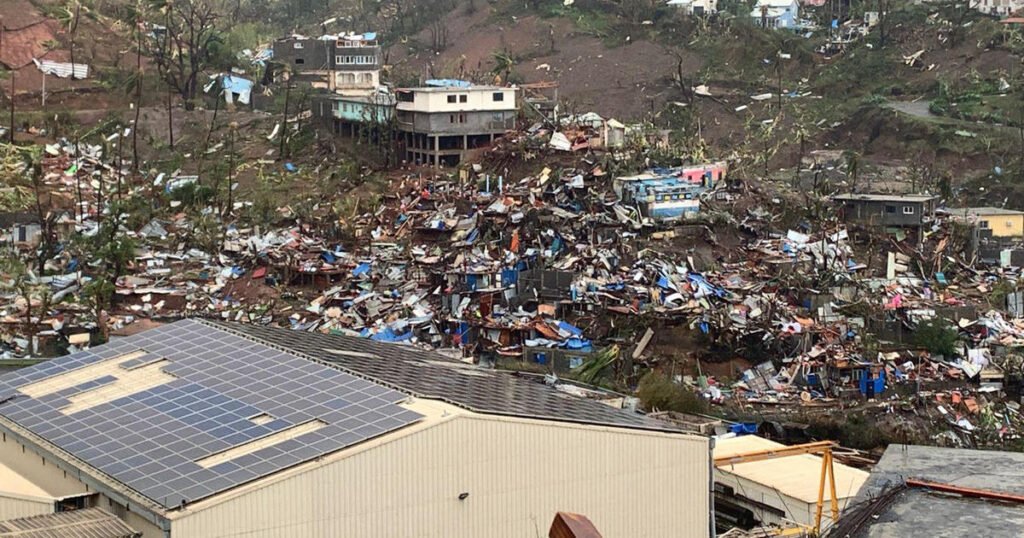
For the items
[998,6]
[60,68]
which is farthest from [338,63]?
[998,6]

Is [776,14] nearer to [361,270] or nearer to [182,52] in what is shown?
[182,52]

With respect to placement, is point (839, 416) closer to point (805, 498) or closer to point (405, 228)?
point (805, 498)

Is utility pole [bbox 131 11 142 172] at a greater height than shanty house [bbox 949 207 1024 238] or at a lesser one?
greater

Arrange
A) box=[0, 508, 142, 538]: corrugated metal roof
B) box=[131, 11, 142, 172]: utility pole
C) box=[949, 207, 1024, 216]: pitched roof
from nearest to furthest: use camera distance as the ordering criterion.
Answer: box=[0, 508, 142, 538]: corrugated metal roof → box=[949, 207, 1024, 216]: pitched roof → box=[131, 11, 142, 172]: utility pole

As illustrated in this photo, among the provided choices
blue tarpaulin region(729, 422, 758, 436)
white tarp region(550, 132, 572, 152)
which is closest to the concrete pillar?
white tarp region(550, 132, 572, 152)

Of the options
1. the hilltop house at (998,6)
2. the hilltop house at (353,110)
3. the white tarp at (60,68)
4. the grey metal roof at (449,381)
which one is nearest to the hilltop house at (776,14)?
the hilltop house at (998,6)

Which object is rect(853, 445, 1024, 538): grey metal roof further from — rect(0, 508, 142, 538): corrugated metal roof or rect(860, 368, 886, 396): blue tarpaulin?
rect(860, 368, 886, 396): blue tarpaulin
